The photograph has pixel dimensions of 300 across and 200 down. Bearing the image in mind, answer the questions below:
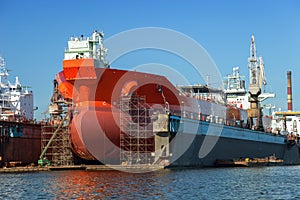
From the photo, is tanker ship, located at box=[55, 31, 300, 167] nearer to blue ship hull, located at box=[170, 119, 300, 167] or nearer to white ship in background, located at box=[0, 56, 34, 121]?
blue ship hull, located at box=[170, 119, 300, 167]

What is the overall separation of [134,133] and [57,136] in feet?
34.1

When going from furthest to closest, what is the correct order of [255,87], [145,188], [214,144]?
[255,87], [214,144], [145,188]

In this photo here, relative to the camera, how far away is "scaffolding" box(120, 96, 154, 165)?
43438mm

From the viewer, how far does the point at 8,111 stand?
64875 millimetres

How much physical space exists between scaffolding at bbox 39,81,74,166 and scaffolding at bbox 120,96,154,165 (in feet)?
19.6

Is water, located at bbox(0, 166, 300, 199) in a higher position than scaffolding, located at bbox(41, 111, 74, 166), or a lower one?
lower

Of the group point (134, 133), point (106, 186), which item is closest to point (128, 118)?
point (134, 133)

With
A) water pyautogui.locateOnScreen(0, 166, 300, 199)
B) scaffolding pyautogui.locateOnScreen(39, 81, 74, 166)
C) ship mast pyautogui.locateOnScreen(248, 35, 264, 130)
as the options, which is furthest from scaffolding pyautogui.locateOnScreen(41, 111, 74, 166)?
ship mast pyautogui.locateOnScreen(248, 35, 264, 130)

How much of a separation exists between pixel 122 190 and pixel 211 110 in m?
32.5

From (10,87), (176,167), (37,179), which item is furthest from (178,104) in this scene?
(10,87)

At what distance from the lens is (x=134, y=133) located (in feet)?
143

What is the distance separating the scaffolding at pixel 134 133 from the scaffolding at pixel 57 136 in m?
5.96

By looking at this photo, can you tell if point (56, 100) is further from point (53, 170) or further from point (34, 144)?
point (53, 170)

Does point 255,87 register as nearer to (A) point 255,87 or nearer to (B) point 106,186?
(A) point 255,87
